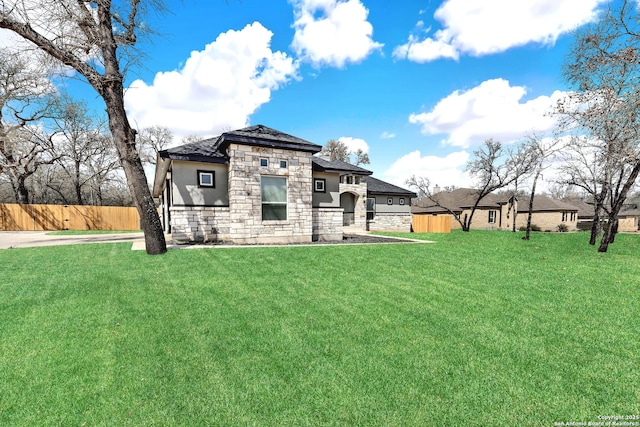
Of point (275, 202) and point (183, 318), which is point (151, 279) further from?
point (275, 202)

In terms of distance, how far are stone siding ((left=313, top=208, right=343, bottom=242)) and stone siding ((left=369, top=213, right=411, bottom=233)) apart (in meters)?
10.8

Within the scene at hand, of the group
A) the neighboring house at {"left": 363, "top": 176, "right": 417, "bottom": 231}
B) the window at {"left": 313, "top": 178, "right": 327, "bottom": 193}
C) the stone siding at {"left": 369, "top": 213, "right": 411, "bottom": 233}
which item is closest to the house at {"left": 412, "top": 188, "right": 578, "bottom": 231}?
the neighboring house at {"left": 363, "top": 176, "right": 417, "bottom": 231}

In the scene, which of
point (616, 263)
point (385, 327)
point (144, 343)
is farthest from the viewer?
point (616, 263)

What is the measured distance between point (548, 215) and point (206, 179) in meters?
39.1

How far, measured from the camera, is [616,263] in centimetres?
762

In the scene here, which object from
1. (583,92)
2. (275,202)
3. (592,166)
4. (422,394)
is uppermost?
(583,92)

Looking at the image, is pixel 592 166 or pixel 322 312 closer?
pixel 322 312

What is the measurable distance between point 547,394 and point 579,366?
720 millimetres

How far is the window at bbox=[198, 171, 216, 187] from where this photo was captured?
1118 cm

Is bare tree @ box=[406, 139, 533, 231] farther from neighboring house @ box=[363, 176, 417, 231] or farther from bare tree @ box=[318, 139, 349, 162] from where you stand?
bare tree @ box=[318, 139, 349, 162]

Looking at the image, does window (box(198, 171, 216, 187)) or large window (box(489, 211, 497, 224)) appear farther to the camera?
large window (box(489, 211, 497, 224))

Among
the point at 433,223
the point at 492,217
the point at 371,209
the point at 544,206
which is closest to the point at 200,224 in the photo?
the point at 371,209

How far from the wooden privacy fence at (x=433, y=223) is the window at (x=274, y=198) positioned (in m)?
16.1

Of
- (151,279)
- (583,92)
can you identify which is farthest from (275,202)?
(583,92)
